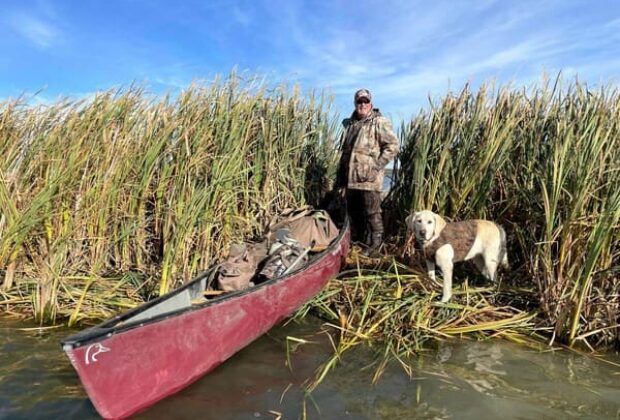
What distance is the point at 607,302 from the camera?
12.5 feet

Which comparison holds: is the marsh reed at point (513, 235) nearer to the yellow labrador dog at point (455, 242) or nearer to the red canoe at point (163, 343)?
the yellow labrador dog at point (455, 242)

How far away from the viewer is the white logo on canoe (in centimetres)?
251

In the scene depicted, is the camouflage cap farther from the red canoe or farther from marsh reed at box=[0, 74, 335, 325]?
the red canoe

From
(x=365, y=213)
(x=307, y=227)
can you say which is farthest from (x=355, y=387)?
(x=365, y=213)

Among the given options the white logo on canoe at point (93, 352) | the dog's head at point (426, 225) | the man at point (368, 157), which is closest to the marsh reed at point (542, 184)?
the man at point (368, 157)

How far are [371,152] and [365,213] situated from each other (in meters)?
0.79

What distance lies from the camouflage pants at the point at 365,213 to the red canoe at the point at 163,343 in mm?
2228

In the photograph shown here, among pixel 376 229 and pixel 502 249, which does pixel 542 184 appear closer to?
pixel 502 249

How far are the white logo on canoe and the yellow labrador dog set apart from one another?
9.93 feet

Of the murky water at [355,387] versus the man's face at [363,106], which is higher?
the man's face at [363,106]

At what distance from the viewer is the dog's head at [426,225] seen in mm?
4551

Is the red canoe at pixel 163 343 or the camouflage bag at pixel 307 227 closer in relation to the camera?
the red canoe at pixel 163 343

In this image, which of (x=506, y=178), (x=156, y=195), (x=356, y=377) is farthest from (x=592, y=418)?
(x=156, y=195)

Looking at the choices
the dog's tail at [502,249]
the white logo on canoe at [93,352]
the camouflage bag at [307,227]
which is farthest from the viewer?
the camouflage bag at [307,227]
